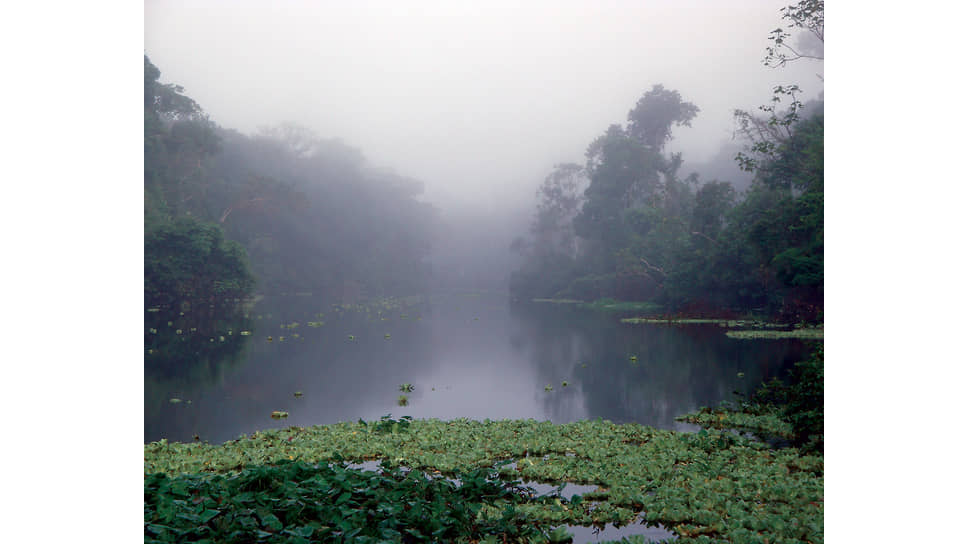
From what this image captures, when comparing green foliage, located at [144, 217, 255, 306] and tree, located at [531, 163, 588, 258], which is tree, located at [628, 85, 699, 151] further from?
green foliage, located at [144, 217, 255, 306]

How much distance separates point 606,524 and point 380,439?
2332mm

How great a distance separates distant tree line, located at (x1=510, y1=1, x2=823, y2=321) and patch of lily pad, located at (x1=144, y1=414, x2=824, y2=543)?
10.1 metres

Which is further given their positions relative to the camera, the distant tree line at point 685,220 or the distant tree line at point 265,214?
the distant tree line at point 265,214

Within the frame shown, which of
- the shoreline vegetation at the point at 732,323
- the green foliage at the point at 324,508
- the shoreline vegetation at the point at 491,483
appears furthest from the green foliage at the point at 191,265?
the green foliage at the point at 324,508

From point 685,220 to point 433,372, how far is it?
17.8 meters

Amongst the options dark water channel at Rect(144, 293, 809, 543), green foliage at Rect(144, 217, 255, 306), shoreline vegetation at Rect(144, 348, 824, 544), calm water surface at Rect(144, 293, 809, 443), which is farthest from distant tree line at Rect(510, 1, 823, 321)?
green foliage at Rect(144, 217, 255, 306)

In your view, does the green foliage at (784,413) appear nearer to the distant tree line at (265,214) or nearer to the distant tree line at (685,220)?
the distant tree line at (685,220)

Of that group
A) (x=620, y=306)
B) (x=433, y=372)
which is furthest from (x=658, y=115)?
(x=433, y=372)

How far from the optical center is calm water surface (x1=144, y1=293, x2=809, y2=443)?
655 centimetres

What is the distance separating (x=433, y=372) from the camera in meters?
9.80

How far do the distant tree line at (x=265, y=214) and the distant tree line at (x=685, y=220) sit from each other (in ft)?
24.4

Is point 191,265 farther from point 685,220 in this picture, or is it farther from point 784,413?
point 784,413

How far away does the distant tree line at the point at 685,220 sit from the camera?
15719 mm
